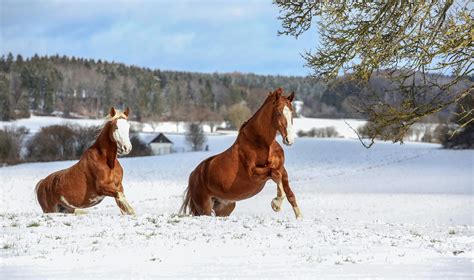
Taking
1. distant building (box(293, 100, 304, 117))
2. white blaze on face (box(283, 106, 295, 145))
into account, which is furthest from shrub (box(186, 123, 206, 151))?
white blaze on face (box(283, 106, 295, 145))

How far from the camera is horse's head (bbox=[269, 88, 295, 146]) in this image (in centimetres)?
962

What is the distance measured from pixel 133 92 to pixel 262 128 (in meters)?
123

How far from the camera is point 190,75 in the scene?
166m

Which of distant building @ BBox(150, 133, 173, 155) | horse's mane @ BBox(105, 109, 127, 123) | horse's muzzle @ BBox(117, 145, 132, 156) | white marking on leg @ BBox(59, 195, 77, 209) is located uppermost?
horse's mane @ BBox(105, 109, 127, 123)

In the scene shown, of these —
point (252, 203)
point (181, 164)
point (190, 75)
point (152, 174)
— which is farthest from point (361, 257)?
point (190, 75)

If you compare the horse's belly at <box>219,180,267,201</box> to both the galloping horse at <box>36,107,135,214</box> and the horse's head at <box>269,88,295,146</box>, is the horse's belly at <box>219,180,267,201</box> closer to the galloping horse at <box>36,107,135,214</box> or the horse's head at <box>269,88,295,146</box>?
the horse's head at <box>269,88,295,146</box>

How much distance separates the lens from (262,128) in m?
10.1

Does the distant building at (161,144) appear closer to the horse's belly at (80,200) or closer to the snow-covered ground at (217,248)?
the horse's belly at (80,200)

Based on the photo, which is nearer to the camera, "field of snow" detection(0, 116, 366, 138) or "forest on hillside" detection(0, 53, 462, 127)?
"field of snow" detection(0, 116, 366, 138)

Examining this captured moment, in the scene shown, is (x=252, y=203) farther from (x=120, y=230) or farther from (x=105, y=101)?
(x=105, y=101)

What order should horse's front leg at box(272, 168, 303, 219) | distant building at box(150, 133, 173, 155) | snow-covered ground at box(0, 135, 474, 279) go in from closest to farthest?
snow-covered ground at box(0, 135, 474, 279), horse's front leg at box(272, 168, 303, 219), distant building at box(150, 133, 173, 155)

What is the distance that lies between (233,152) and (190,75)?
15705 cm

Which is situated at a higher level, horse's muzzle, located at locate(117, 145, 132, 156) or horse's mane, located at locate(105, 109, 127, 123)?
horse's mane, located at locate(105, 109, 127, 123)

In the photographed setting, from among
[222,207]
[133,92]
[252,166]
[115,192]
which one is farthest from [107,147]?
[133,92]
